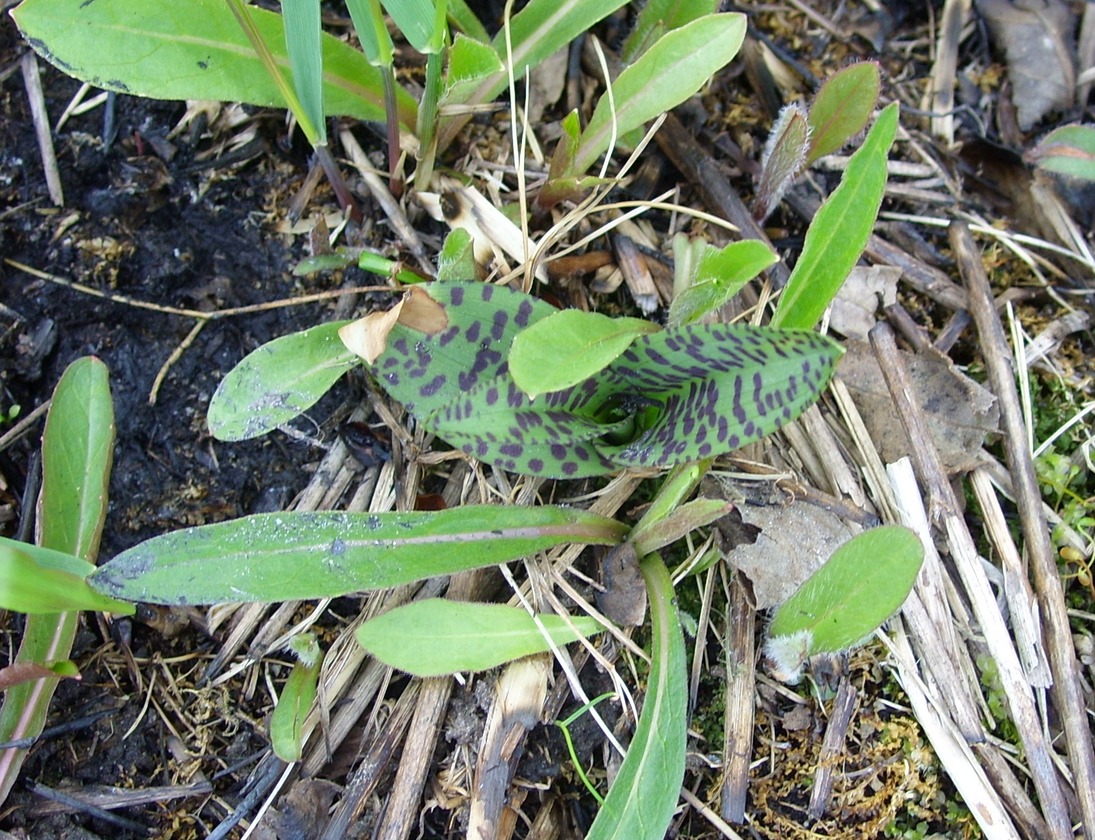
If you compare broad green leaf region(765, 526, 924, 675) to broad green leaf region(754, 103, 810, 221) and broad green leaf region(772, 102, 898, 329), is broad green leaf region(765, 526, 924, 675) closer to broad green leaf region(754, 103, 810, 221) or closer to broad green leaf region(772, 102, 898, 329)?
broad green leaf region(772, 102, 898, 329)

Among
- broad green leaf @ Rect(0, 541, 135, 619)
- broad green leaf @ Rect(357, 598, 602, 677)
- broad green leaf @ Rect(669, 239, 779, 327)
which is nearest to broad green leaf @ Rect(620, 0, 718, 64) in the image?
broad green leaf @ Rect(669, 239, 779, 327)

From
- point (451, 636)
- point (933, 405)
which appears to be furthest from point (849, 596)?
point (451, 636)

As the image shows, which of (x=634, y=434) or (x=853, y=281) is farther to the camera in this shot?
(x=853, y=281)

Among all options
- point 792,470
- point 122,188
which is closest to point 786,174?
point 792,470

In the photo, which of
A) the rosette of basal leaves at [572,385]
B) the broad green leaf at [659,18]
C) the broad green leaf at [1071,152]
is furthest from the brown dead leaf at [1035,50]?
the rosette of basal leaves at [572,385]

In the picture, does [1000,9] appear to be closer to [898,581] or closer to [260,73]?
[898,581]

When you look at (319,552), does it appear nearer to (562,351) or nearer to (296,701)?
(296,701)
